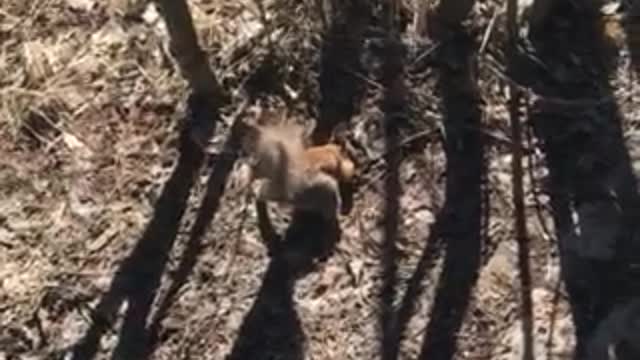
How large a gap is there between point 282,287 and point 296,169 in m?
0.28

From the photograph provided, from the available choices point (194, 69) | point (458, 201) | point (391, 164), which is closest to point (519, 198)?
point (458, 201)

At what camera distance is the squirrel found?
2559 millimetres

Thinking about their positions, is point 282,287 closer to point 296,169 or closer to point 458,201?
point 296,169

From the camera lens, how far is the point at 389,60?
2.90 metres

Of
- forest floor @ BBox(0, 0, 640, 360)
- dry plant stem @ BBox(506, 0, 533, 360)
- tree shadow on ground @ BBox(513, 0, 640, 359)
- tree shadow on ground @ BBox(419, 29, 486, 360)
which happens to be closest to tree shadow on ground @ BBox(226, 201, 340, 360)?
forest floor @ BBox(0, 0, 640, 360)

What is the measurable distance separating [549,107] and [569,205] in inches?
8.4

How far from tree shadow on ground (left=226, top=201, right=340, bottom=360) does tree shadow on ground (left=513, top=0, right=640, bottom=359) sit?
0.46 meters

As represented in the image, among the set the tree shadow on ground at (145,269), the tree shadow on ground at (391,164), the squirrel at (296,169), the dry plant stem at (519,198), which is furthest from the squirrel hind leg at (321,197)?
the dry plant stem at (519,198)

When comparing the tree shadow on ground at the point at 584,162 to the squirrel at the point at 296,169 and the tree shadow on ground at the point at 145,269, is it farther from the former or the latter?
the tree shadow on ground at the point at 145,269

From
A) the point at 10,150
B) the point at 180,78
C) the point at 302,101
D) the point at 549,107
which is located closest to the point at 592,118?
the point at 549,107

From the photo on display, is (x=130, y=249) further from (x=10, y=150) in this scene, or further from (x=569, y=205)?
(x=569, y=205)

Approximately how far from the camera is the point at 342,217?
2.79m

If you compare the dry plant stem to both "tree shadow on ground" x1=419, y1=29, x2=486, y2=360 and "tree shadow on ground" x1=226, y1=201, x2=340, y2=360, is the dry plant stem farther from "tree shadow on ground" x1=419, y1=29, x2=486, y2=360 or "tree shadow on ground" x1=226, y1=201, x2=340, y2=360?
"tree shadow on ground" x1=226, y1=201, x2=340, y2=360

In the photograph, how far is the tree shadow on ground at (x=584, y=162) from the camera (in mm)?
2709
